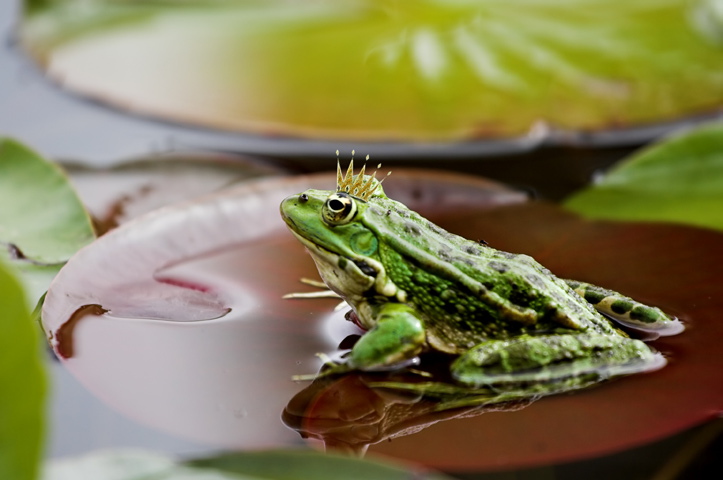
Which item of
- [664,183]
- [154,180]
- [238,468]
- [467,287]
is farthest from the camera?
[154,180]

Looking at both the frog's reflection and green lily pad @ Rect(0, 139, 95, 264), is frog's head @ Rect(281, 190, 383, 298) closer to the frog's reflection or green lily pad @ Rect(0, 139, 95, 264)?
the frog's reflection

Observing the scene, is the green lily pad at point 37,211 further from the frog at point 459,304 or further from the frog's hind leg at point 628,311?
the frog's hind leg at point 628,311

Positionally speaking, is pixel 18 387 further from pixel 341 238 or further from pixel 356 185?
pixel 356 185

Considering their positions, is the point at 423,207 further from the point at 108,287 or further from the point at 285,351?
the point at 108,287

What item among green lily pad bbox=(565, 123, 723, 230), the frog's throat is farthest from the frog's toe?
green lily pad bbox=(565, 123, 723, 230)

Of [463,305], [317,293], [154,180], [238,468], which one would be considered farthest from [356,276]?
[154,180]

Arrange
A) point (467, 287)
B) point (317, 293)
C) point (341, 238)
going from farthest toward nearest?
1. point (317, 293)
2. point (341, 238)
3. point (467, 287)

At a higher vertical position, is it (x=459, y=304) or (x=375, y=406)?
(x=459, y=304)
